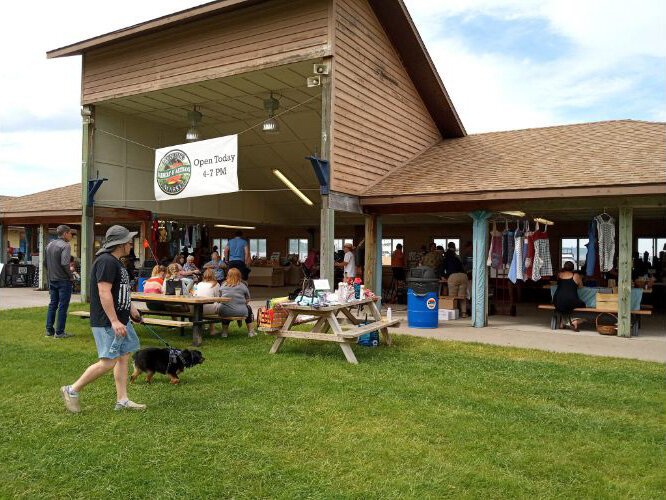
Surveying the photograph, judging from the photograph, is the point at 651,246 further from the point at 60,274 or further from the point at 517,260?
the point at 60,274

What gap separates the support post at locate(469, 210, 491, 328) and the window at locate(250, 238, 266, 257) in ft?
48.9

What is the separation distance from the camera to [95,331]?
187 inches

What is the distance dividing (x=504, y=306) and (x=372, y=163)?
15.2 ft

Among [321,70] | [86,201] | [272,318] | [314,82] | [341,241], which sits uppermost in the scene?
[321,70]

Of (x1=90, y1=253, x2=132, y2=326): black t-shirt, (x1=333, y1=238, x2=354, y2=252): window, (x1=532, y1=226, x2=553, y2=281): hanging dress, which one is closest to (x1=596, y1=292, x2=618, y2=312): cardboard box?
(x1=532, y1=226, x2=553, y2=281): hanging dress

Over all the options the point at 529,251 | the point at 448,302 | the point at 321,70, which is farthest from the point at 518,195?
the point at 321,70

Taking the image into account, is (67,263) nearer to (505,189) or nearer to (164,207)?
(505,189)

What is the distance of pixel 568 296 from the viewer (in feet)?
34.1

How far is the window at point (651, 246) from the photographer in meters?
16.6

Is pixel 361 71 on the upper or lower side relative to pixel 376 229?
upper

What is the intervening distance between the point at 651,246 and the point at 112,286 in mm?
16378

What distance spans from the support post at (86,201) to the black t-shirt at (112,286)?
963 centimetres

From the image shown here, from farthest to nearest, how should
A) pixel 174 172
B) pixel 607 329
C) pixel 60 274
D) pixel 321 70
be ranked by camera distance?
1. pixel 174 172
2. pixel 321 70
3. pixel 607 329
4. pixel 60 274

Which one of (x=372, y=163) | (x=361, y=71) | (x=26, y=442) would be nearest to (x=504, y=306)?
(x=372, y=163)
